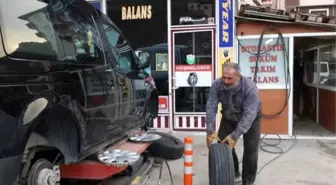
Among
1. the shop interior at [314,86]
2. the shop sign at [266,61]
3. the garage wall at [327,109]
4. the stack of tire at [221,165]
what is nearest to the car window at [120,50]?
the stack of tire at [221,165]

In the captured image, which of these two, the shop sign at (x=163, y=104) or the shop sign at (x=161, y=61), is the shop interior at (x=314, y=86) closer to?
the shop sign at (x=163, y=104)

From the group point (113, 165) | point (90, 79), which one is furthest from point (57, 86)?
point (113, 165)

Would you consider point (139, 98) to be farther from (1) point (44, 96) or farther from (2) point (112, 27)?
(1) point (44, 96)

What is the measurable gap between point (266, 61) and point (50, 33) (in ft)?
17.4

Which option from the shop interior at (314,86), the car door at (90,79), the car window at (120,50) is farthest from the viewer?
the shop interior at (314,86)

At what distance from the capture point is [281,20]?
6.78 metres

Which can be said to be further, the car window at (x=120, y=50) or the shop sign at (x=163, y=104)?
the shop sign at (x=163, y=104)

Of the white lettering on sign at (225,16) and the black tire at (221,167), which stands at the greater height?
the white lettering on sign at (225,16)

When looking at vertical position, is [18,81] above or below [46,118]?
above

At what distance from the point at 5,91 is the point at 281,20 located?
584cm

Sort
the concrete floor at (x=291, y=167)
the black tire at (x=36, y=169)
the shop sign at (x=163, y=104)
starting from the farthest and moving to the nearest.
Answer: the shop sign at (x=163, y=104), the concrete floor at (x=291, y=167), the black tire at (x=36, y=169)

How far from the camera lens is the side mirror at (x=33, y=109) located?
2297mm

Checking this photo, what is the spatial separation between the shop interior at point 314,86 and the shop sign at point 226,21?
1827 millimetres

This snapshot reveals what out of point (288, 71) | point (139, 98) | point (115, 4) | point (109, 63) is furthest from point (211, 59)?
point (109, 63)
